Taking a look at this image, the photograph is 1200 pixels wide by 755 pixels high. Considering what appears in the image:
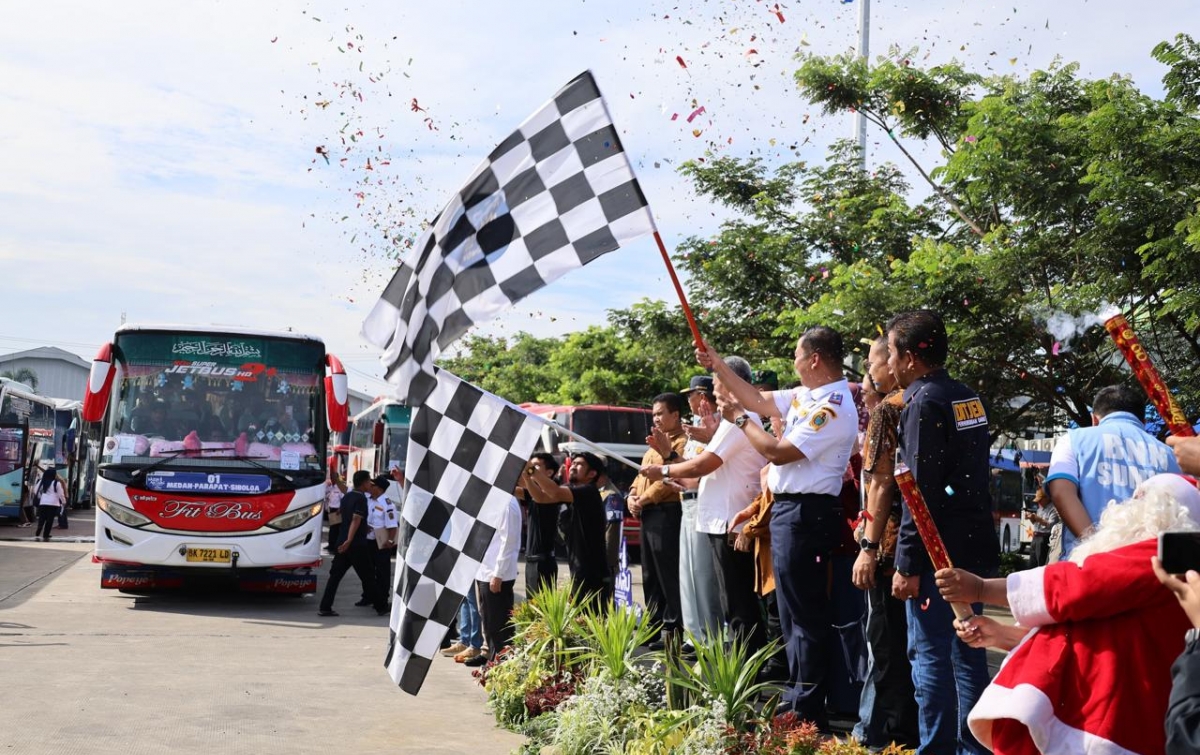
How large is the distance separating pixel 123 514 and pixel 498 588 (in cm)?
573

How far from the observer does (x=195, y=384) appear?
13547 millimetres

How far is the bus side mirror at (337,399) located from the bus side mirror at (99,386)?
7.66 ft

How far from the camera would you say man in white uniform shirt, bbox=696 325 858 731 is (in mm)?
5988

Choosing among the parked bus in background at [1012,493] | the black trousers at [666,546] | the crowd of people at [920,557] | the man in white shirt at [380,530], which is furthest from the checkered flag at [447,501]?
the parked bus in background at [1012,493]

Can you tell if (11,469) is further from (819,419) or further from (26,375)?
(26,375)

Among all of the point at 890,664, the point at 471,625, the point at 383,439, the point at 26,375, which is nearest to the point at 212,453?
the point at 471,625

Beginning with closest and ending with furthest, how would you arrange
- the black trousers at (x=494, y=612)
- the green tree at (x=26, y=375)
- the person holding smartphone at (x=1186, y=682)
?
the person holding smartphone at (x=1186, y=682)
the black trousers at (x=494, y=612)
the green tree at (x=26, y=375)

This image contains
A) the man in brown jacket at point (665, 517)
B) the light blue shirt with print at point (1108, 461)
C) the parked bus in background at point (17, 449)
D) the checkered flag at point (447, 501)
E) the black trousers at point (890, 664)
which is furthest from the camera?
the parked bus in background at point (17, 449)

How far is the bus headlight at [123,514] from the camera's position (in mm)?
12914

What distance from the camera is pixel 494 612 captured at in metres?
9.28

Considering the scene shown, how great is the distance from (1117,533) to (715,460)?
3.94 metres

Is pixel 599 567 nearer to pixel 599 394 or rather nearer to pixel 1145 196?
pixel 1145 196

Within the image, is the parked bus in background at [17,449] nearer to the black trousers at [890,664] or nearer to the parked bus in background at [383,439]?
the parked bus in background at [383,439]

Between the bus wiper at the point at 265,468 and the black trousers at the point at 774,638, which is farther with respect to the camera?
the bus wiper at the point at 265,468
